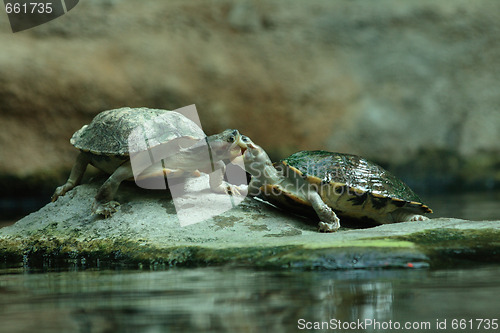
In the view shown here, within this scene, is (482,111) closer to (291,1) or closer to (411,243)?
(291,1)

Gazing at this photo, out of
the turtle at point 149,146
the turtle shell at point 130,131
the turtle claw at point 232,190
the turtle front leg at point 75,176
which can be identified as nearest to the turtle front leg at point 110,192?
the turtle at point 149,146

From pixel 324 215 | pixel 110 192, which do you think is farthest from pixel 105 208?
pixel 324 215

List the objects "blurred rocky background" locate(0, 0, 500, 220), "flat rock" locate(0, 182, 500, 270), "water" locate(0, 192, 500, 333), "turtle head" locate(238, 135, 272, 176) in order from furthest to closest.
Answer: "blurred rocky background" locate(0, 0, 500, 220), "turtle head" locate(238, 135, 272, 176), "flat rock" locate(0, 182, 500, 270), "water" locate(0, 192, 500, 333)

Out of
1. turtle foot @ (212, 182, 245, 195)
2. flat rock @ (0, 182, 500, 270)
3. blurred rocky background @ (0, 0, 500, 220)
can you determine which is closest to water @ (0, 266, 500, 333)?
flat rock @ (0, 182, 500, 270)

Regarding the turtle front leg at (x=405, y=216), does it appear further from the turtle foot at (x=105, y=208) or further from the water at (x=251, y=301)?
the turtle foot at (x=105, y=208)

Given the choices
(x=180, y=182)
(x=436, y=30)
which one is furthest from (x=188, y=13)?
(x=180, y=182)

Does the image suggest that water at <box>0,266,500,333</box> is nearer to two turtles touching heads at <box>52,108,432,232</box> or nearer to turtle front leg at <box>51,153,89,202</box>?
two turtles touching heads at <box>52,108,432,232</box>
